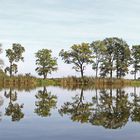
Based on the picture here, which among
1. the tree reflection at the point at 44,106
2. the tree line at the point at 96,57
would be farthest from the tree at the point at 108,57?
the tree reflection at the point at 44,106

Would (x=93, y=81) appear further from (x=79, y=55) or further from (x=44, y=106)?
(x=44, y=106)

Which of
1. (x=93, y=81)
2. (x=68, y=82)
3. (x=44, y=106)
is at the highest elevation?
(x=93, y=81)

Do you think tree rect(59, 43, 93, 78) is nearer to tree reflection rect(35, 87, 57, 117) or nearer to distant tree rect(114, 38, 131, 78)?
distant tree rect(114, 38, 131, 78)

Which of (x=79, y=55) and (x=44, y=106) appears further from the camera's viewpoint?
(x=79, y=55)

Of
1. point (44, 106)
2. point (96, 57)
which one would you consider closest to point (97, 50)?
point (96, 57)

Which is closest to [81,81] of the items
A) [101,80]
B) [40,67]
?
[101,80]

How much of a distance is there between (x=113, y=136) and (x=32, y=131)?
3265 mm

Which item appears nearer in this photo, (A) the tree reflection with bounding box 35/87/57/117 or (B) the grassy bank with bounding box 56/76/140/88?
(A) the tree reflection with bounding box 35/87/57/117

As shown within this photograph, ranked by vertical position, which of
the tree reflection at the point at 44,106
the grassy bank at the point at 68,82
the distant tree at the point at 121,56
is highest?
the distant tree at the point at 121,56

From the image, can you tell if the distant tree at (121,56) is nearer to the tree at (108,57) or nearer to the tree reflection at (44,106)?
the tree at (108,57)

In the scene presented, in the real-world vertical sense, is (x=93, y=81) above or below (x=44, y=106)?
above

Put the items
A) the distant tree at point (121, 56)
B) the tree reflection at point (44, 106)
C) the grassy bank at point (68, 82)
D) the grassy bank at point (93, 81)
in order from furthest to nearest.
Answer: the distant tree at point (121, 56), the grassy bank at point (93, 81), the grassy bank at point (68, 82), the tree reflection at point (44, 106)

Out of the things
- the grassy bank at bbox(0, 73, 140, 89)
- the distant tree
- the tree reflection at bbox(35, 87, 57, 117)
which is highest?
the distant tree

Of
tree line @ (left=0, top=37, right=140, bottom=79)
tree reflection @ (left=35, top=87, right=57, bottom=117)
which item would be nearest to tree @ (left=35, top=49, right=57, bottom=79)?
tree line @ (left=0, top=37, right=140, bottom=79)
